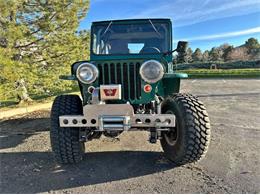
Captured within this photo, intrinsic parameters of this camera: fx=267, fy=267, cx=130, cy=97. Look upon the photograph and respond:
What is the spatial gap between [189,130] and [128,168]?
101 centimetres

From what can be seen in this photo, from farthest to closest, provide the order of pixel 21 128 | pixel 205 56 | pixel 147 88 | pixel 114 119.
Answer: pixel 205 56
pixel 21 128
pixel 147 88
pixel 114 119

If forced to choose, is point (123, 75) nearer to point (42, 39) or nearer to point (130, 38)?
point (130, 38)

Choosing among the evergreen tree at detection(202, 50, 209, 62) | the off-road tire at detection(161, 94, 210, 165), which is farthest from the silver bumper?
the evergreen tree at detection(202, 50, 209, 62)

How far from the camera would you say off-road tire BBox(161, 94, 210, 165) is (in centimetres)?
356

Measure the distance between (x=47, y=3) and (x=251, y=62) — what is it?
3729 centimetres

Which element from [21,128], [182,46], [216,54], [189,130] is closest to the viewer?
[189,130]

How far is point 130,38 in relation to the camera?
4.80 meters

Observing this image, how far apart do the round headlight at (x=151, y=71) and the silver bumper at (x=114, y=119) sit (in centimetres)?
57

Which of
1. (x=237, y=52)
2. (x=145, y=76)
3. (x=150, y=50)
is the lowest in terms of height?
(x=145, y=76)

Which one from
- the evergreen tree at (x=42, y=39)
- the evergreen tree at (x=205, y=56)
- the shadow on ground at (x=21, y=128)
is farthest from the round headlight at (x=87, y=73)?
the evergreen tree at (x=205, y=56)

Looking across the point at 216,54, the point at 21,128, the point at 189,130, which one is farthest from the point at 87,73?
the point at 216,54

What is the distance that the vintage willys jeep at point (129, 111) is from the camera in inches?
137

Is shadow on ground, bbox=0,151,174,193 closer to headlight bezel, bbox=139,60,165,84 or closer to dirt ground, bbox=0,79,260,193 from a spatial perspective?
dirt ground, bbox=0,79,260,193

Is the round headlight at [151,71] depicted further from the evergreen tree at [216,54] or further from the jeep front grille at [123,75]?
the evergreen tree at [216,54]
